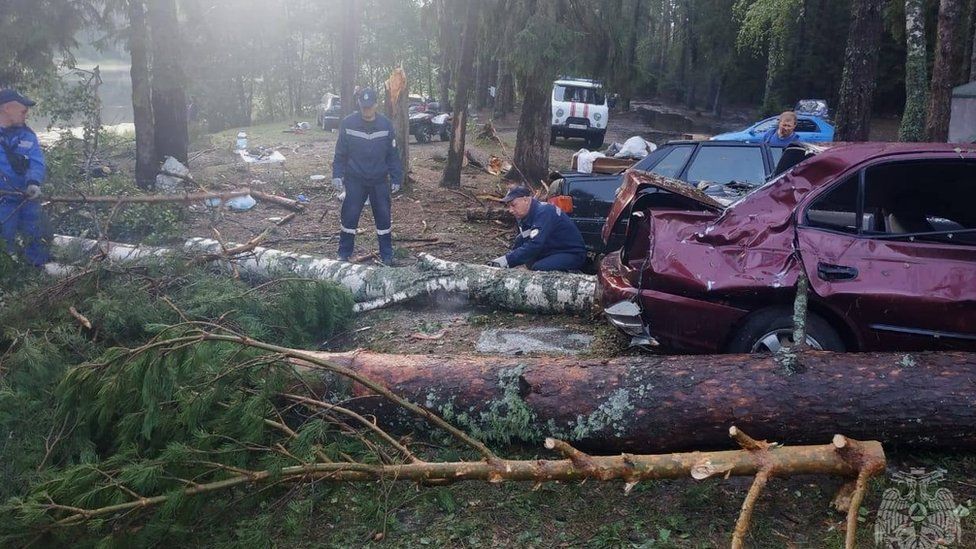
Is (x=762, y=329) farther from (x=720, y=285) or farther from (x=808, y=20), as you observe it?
(x=808, y=20)

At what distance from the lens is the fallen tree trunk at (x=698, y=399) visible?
369 centimetres

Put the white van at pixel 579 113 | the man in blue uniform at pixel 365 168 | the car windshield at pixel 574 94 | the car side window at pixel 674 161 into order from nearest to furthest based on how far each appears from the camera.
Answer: the man in blue uniform at pixel 365 168
the car side window at pixel 674 161
the white van at pixel 579 113
the car windshield at pixel 574 94

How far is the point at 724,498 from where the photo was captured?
3.68m

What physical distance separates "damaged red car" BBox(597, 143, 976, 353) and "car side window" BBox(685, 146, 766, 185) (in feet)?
9.95

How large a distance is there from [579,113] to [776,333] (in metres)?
19.2

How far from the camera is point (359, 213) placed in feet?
27.6

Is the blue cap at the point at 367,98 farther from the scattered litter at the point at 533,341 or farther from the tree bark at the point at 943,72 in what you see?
the tree bark at the point at 943,72

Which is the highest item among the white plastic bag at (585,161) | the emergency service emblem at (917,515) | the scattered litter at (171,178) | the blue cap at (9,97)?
the blue cap at (9,97)

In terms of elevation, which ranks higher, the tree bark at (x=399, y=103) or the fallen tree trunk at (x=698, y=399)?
the tree bark at (x=399, y=103)

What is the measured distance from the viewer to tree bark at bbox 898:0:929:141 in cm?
1115

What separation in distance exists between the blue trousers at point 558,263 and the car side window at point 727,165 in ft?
5.90

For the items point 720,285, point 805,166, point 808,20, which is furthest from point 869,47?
point 808,20

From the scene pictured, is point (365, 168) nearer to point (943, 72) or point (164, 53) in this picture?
point (164, 53)

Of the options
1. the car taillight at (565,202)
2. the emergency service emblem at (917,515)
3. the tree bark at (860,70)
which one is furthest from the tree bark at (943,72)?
A: the emergency service emblem at (917,515)
